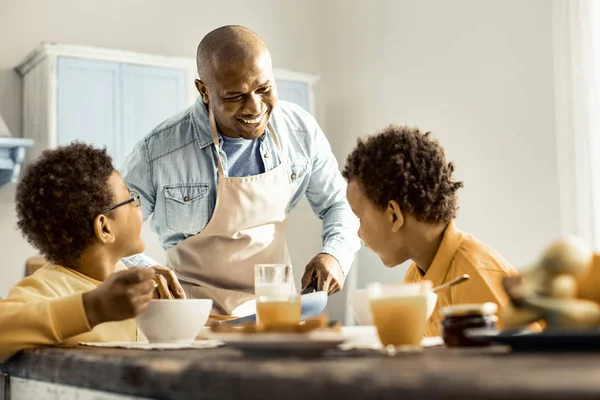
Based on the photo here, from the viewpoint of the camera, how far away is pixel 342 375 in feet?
2.32

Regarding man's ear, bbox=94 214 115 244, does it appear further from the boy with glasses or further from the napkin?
the napkin

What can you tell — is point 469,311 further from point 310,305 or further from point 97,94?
point 97,94

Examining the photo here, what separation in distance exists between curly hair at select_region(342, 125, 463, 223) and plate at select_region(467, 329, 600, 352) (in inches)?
35.0

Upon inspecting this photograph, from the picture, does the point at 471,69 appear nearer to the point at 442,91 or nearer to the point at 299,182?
the point at 442,91

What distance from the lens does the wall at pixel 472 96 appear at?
4.44m

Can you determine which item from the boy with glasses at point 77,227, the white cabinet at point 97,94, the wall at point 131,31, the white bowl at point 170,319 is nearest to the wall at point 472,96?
the wall at point 131,31

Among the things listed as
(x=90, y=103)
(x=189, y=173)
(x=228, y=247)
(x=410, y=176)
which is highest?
(x=90, y=103)

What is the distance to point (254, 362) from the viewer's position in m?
0.85

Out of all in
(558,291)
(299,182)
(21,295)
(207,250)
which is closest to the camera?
(558,291)

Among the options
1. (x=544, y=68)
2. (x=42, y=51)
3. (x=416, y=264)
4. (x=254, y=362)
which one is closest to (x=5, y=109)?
(x=42, y=51)

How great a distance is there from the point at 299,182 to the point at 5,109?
2.80 metres

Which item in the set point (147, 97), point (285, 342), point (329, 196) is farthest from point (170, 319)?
point (147, 97)

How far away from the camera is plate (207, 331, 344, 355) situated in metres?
0.87

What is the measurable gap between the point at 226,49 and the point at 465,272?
42.5 inches
